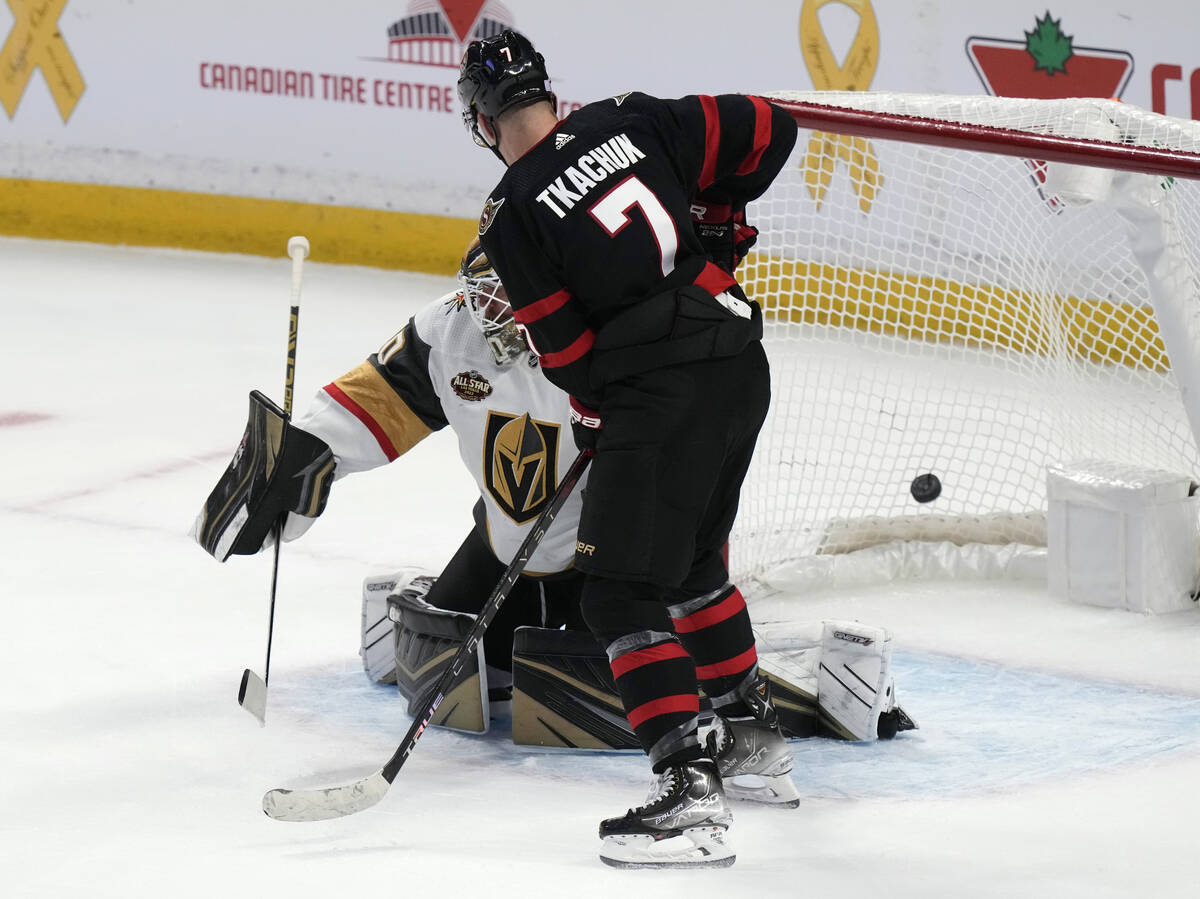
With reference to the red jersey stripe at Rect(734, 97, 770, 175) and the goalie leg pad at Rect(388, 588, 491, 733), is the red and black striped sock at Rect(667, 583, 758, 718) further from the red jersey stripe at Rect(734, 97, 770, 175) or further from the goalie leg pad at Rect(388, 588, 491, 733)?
the red jersey stripe at Rect(734, 97, 770, 175)

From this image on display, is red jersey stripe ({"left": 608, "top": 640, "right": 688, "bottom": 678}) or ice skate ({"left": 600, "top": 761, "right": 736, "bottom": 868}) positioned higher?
red jersey stripe ({"left": 608, "top": 640, "right": 688, "bottom": 678})

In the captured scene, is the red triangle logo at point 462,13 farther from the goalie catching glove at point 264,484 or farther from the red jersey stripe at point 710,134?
the red jersey stripe at point 710,134

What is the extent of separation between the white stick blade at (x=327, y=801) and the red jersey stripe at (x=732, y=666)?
0.47 m

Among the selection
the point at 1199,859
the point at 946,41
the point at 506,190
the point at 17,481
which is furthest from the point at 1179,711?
the point at 946,41

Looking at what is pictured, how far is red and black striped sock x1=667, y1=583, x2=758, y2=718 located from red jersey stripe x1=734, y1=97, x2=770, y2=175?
0.56 metres

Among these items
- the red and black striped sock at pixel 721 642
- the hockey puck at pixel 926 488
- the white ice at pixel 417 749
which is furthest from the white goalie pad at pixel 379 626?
the hockey puck at pixel 926 488

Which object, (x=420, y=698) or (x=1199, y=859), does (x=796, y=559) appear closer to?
(x=420, y=698)

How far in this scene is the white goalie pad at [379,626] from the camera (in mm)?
2781

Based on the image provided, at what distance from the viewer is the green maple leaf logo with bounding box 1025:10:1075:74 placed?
504cm

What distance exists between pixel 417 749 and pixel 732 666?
51cm

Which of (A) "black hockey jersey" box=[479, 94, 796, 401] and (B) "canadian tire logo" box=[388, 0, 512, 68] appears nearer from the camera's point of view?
(A) "black hockey jersey" box=[479, 94, 796, 401]

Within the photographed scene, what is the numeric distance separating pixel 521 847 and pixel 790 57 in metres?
3.80

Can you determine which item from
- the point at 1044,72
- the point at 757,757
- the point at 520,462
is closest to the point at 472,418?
the point at 520,462

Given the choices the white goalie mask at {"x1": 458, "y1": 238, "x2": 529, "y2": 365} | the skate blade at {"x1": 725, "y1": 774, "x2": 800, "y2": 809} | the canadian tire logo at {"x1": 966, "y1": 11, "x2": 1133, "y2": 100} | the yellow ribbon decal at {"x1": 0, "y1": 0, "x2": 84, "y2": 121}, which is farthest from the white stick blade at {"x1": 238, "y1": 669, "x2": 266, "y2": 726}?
the yellow ribbon decal at {"x1": 0, "y1": 0, "x2": 84, "y2": 121}
